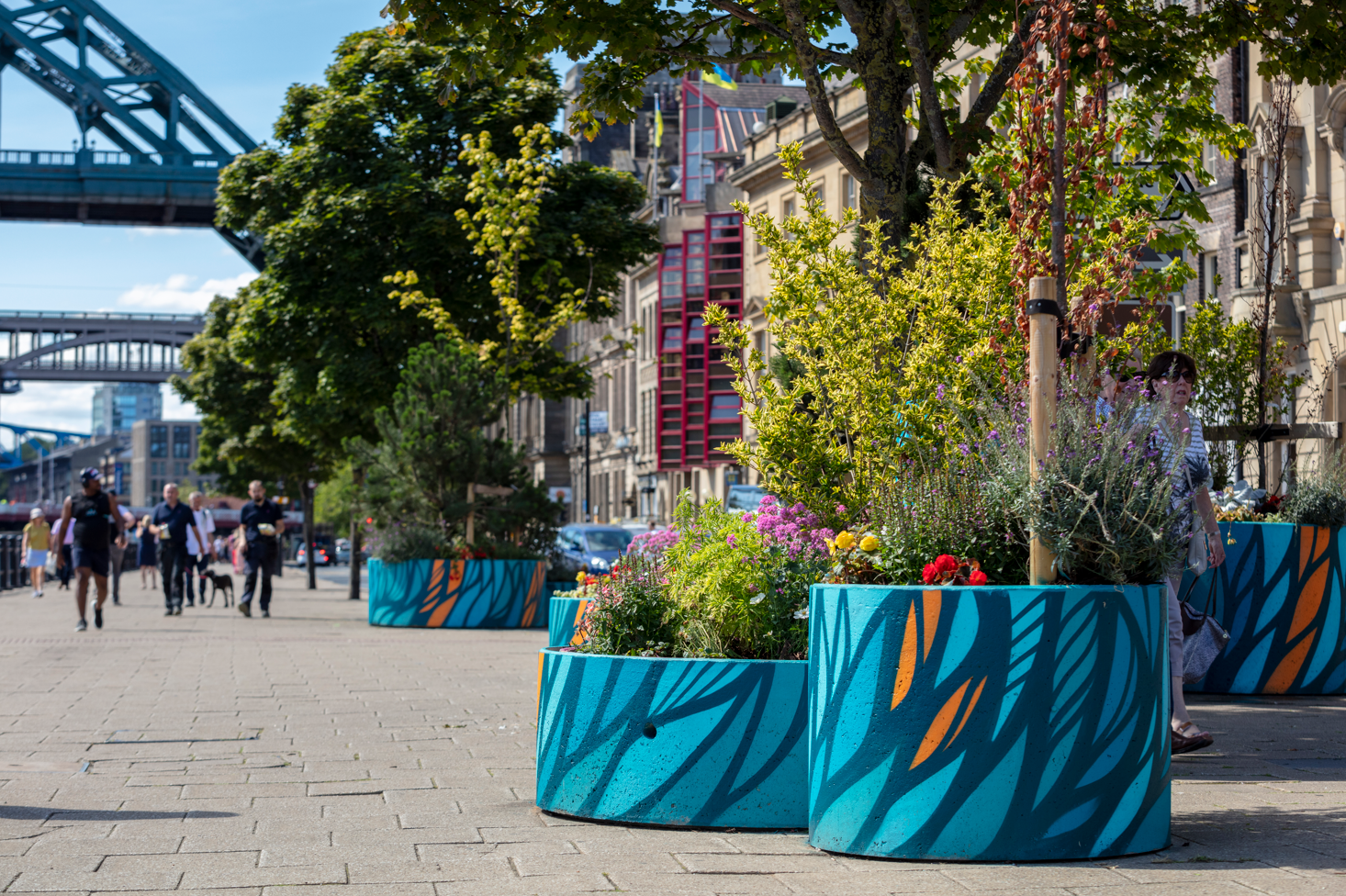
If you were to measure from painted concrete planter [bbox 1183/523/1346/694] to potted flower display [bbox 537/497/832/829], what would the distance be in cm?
483

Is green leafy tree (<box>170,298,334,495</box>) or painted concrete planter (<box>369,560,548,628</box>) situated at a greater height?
green leafy tree (<box>170,298,334,495</box>)

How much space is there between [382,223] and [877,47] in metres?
17.0

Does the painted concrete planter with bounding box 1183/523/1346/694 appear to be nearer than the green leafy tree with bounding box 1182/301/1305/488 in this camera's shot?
Yes

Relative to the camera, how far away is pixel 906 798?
545 centimetres

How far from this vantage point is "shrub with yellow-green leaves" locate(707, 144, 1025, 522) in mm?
7809

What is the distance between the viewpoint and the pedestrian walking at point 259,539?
928 inches

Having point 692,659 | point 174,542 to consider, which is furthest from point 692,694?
point 174,542

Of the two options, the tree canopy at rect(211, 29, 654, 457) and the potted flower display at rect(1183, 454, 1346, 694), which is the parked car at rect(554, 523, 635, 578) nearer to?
the tree canopy at rect(211, 29, 654, 457)

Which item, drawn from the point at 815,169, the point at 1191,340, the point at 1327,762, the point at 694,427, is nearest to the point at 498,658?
the point at 1191,340

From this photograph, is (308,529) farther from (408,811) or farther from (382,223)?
(408,811)

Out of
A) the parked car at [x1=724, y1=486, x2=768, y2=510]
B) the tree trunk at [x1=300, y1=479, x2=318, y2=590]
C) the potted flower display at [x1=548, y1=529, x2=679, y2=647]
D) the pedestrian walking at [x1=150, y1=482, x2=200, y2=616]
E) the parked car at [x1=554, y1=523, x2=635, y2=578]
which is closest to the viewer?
the potted flower display at [x1=548, y1=529, x2=679, y2=647]

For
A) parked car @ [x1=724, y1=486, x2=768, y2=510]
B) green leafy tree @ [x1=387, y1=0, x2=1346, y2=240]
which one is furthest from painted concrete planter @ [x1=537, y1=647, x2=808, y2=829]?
parked car @ [x1=724, y1=486, x2=768, y2=510]

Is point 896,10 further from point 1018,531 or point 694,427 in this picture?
point 694,427

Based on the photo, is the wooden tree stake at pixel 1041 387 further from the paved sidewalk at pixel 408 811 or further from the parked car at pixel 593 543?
the parked car at pixel 593 543
